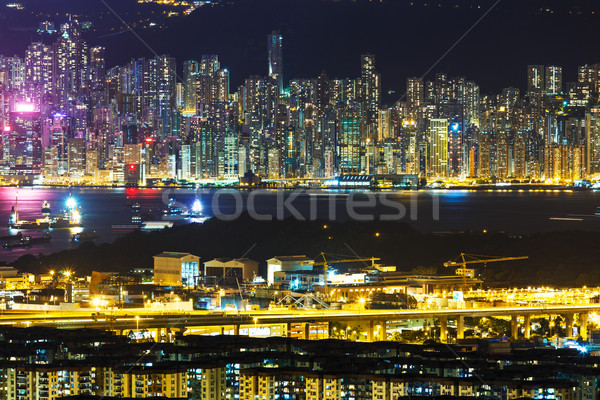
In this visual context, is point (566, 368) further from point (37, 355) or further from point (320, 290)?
point (320, 290)

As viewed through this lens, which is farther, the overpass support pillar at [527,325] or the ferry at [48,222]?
the ferry at [48,222]

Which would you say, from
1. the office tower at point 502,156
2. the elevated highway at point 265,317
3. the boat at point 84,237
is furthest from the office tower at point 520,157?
the elevated highway at point 265,317

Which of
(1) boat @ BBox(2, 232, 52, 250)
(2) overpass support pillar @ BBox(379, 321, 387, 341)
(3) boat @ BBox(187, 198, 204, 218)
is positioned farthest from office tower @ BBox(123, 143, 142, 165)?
(2) overpass support pillar @ BBox(379, 321, 387, 341)

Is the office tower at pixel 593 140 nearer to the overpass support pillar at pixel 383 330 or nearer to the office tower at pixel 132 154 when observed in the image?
the office tower at pixel 132 154

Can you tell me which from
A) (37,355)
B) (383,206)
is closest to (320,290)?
(37,355)

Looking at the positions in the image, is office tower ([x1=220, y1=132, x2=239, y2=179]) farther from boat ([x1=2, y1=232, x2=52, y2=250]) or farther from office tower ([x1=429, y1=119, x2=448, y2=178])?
boat ([x1=2, y1=232, x2=52, y2=250])
